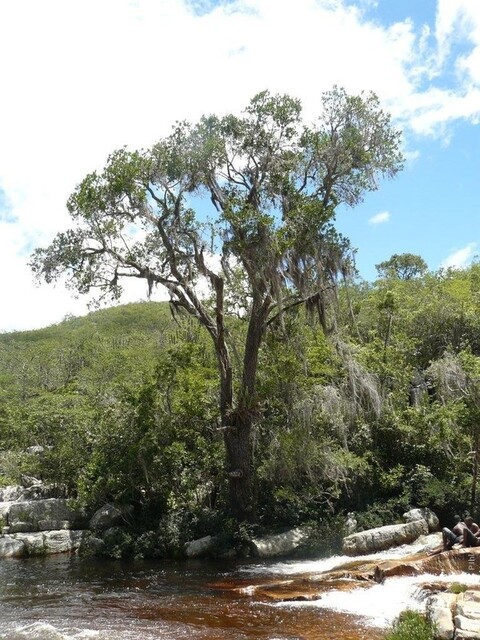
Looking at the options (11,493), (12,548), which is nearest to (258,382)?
(12,548)

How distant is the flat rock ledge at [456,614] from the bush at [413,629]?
0.11 meters

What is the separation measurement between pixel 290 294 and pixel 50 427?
13.4 metres

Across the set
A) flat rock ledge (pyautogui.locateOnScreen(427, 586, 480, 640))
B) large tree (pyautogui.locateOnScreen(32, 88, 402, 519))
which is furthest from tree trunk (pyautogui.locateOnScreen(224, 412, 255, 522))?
flat rock ledge (pyautogui.locateOnScreen(427, 586, 480, 640))

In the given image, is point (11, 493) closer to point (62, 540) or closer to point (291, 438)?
point (62, 540)

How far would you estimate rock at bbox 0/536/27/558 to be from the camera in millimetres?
19594

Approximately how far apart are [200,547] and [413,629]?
1069cm

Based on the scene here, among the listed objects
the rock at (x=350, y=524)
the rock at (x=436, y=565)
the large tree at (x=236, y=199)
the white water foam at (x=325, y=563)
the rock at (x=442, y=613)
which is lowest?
the white water foam at (x=325, y=563)

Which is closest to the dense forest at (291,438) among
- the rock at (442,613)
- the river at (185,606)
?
the river at (185,606)

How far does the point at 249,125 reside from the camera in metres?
19.0

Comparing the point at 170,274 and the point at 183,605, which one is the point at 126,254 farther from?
the point at 183,605

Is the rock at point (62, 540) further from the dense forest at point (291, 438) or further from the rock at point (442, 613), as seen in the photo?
the rock at point (442, 613)

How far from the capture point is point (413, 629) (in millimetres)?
8266

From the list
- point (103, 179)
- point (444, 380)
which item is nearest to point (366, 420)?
point (444, 380)

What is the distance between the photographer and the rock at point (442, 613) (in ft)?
26.7
